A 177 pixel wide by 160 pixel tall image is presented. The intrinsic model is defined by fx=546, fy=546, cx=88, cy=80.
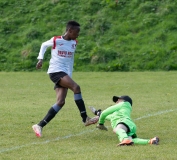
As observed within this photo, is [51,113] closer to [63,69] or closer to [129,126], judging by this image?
[63,69]

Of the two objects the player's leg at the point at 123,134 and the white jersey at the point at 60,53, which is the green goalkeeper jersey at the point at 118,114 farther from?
the white jersey at the point at 60,53

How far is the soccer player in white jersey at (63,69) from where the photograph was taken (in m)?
9.30

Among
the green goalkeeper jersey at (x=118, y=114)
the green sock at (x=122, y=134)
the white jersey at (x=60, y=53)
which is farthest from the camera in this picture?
the white jersey at (x=60, y=53)

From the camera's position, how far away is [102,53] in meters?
25.6

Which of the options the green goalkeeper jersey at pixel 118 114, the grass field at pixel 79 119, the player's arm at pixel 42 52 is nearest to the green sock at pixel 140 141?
the grass field at pixel 79 119

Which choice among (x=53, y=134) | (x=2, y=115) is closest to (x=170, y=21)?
(x=2, y=115)

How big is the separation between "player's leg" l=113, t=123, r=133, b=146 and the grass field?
5.4 inches

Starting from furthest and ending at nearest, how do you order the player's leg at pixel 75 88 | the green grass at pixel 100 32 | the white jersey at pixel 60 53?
the green grass at pixel 100 32 → the white jersey at pixel 60 53 → the player's leg at pixel 75 88

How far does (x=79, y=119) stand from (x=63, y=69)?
2173mm

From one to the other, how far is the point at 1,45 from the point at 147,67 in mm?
7797

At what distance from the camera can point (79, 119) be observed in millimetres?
11320

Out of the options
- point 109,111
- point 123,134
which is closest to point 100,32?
point 109,111

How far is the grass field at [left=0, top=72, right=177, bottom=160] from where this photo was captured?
24.9ft

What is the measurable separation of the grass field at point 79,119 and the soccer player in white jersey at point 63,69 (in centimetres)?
36
